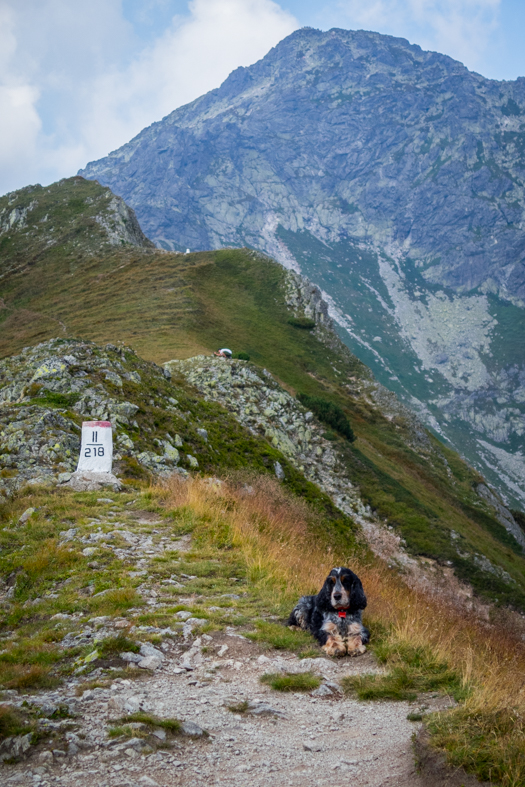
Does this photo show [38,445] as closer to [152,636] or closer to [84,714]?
[152,636]

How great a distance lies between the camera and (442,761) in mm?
3695

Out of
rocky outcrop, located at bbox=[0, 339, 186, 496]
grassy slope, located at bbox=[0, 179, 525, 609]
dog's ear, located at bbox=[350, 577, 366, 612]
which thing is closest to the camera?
dog's ear, located at bbox=[350, 577, 366, 612]

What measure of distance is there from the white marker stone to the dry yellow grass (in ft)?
6.42

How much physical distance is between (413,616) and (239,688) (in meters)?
3.09

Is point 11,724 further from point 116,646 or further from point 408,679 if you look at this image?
point 408,679

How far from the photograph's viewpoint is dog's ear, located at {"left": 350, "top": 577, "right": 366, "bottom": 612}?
678cm

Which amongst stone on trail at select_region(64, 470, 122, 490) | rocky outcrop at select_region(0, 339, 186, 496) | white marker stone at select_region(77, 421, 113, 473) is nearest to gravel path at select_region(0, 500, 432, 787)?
stone on trail at select_region(64, 470, 122, 490)

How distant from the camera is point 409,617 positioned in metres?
7.11

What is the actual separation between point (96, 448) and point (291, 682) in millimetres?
10275

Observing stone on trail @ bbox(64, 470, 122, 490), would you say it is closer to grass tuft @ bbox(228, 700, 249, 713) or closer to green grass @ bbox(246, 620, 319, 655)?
green grass @ bbox(246, 620, 319, 655)

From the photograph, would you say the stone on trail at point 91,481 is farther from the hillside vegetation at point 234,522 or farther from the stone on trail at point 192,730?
the stone on trail at point 192,730

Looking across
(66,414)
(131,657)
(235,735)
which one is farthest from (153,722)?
(66,414)

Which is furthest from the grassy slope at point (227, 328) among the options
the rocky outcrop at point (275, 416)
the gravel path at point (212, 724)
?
the gravel path at point (212, 724)

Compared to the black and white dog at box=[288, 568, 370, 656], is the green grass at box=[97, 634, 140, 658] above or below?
below
